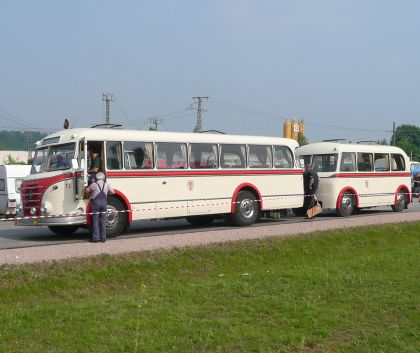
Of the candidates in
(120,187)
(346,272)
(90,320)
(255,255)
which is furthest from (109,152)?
(90,320)

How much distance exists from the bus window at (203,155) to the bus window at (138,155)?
1.42 metres

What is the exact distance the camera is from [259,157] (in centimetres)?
1889

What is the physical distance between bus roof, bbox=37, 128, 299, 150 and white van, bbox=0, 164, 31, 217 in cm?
1110

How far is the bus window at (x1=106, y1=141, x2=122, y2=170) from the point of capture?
1529 centimetres

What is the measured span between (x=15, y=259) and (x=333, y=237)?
7.85 m

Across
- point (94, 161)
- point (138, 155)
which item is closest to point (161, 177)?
point (138, 155)

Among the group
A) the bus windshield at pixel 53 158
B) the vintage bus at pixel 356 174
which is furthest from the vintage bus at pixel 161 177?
the vintage bus at pixel 356 174

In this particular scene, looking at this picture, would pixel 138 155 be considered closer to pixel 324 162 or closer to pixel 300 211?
pixel 300 211

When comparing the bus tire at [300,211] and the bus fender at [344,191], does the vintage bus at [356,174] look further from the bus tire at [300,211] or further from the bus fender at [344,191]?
the bus tire at [300,211]

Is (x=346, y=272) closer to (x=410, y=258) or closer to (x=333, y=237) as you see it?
(x=410, y=258)

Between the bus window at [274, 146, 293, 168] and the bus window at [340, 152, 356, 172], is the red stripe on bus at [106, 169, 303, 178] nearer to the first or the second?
the bus window at [274, 146, 293, 168]

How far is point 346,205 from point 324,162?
1715 millimetres

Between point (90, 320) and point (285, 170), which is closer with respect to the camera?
point (90, 320)

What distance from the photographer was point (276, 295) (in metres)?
9.01
